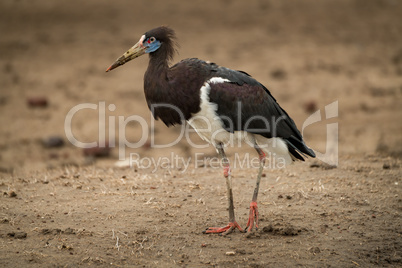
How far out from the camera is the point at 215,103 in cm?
559

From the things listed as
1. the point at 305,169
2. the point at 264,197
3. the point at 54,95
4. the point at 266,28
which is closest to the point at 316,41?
the point at 266,28

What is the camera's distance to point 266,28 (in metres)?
17.9

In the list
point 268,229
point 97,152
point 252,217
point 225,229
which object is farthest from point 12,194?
point 97,152

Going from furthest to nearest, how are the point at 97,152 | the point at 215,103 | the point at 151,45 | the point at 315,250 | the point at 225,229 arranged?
the point at 97,152, the point at 151,45, the point at 225,229, the point at 215,103, the point at 315,250

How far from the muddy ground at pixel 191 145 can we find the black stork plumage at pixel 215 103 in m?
0.69

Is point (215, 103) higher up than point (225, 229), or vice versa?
point (215, 103)

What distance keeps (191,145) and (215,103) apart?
19.2 feet

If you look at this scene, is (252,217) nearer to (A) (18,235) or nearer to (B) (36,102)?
(A) (18,235)

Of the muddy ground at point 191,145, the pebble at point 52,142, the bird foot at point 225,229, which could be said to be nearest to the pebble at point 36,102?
the muddy ground at point 191,145

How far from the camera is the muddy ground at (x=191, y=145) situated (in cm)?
534

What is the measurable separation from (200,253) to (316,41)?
13.2m

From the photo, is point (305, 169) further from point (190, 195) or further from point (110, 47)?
point (110, 47)

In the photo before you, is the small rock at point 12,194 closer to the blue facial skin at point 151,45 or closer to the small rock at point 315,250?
the blue facial skin at point 151,45

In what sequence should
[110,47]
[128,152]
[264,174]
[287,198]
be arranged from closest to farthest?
[287,198] → [264,174] → [128,152] → [110,47]
